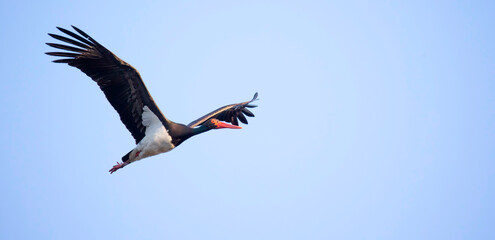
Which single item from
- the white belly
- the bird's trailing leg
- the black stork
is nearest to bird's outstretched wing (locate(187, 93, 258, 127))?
the black stork

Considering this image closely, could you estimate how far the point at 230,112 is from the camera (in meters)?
18.2

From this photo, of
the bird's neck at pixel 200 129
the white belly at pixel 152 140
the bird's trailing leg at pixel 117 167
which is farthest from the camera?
the bird's neck at pixel 200 129

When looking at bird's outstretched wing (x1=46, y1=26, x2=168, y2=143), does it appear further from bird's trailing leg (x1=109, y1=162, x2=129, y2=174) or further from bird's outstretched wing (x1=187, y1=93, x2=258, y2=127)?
bird's outstretched wing (x1=187, y1=93, x2=258, y2=127)

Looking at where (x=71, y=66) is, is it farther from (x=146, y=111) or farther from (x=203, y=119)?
(x=203, y=119)

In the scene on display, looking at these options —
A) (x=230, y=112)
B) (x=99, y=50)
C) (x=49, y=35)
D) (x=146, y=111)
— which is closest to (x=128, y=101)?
(x=146, y=111)

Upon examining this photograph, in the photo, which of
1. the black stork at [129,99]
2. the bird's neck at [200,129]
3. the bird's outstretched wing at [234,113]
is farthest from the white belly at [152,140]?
the bird's outstretched wing at [234,113]

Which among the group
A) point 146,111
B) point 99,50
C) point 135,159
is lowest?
point 135,159

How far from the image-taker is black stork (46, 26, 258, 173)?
13242 millimetres

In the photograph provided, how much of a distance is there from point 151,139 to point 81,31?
3105 mm

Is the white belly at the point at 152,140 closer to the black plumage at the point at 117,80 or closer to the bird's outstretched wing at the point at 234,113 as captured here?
the black plumage at the point at 117,80

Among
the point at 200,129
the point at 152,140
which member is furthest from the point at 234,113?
the point at 152,140

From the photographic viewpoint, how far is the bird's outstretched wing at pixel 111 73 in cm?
1315

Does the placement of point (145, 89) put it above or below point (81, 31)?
below

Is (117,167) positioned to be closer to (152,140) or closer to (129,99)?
(152,140)
